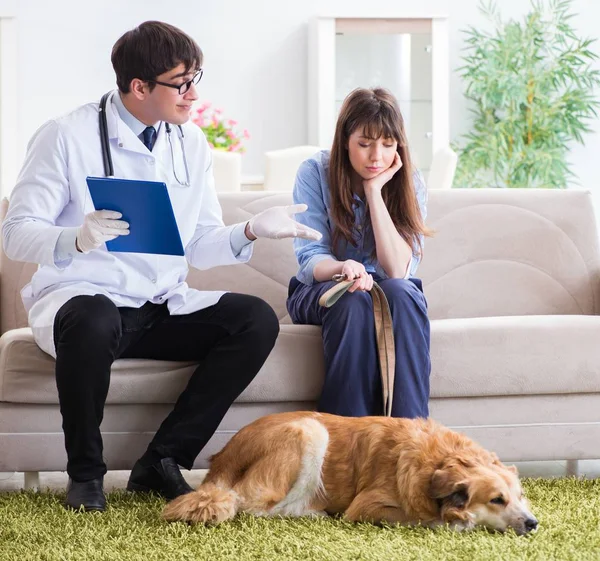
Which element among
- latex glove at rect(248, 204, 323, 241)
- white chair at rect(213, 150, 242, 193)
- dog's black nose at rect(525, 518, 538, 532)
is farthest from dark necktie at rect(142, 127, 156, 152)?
white chair at rect(213, 150, 242, 193)

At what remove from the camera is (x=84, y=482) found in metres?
1.98

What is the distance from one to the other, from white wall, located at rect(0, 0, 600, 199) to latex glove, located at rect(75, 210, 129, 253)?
203 inches

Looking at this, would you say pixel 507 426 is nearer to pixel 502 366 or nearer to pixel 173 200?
pixel 502 366

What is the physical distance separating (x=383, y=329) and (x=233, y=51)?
522cm

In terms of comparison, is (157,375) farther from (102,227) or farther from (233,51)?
(233,51)

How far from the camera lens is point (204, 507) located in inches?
72.1

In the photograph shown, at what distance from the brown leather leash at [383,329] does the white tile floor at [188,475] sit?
59 centimetres

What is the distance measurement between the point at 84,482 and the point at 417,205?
1.14m

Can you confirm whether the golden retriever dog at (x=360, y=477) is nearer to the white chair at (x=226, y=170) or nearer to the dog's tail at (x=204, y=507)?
the dog's tail at (x=204, y=507)

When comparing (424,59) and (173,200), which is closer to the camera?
(173,200)

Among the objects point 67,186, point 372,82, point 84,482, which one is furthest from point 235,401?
point 372,82

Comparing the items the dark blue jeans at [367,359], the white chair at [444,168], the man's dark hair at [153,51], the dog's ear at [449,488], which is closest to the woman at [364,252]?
the dark blue jeans at [367,359]

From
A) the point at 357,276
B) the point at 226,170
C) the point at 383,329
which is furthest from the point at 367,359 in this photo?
the point at 226,170

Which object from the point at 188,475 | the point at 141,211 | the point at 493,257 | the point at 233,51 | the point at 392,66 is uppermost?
the point at 233,51
